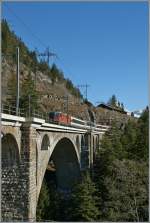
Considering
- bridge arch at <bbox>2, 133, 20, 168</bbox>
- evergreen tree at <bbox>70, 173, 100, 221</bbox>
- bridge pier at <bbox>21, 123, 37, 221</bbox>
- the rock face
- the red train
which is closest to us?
bridge arch at <bbox>2, 133, 20, 168</bbox>

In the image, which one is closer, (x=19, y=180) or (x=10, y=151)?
(x=10, y=151)

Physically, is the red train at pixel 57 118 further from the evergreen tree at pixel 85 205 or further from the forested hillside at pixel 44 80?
the forested hillside at pixel 44 80

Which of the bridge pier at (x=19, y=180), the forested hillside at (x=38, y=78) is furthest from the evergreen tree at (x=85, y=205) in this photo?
the forested hillside at (x=38, y=78)

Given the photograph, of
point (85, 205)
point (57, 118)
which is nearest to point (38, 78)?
point (57, 118)

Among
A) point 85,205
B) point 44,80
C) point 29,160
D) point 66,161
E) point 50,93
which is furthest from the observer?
point 44,80

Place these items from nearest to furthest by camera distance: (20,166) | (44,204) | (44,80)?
(20,166) → (44,204) → (44,80)

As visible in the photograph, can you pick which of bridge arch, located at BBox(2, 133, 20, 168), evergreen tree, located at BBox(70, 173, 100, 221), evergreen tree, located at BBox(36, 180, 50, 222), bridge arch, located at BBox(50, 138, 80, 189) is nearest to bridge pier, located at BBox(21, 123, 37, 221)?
bridge arch, located at BBox(2, 133, 20, 168)

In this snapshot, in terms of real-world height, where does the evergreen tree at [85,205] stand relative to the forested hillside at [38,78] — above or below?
below

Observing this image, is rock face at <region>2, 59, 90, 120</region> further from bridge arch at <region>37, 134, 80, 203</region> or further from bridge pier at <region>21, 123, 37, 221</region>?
bridge pier at <region>21, 123, 37, 221</region>

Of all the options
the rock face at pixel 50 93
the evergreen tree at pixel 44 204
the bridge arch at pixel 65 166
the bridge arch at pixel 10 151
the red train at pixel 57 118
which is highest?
the rock face at pixel 50 93

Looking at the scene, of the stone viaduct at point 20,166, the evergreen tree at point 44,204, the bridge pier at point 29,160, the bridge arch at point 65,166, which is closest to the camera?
the stone viaduct at point 20,166

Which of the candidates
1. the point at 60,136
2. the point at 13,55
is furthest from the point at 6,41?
the point at 60,136

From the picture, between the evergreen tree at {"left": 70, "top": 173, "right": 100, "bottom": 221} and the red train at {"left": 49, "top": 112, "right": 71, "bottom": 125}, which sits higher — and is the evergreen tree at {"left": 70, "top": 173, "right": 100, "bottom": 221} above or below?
below

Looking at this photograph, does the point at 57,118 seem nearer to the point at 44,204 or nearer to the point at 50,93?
the point at 44,204
